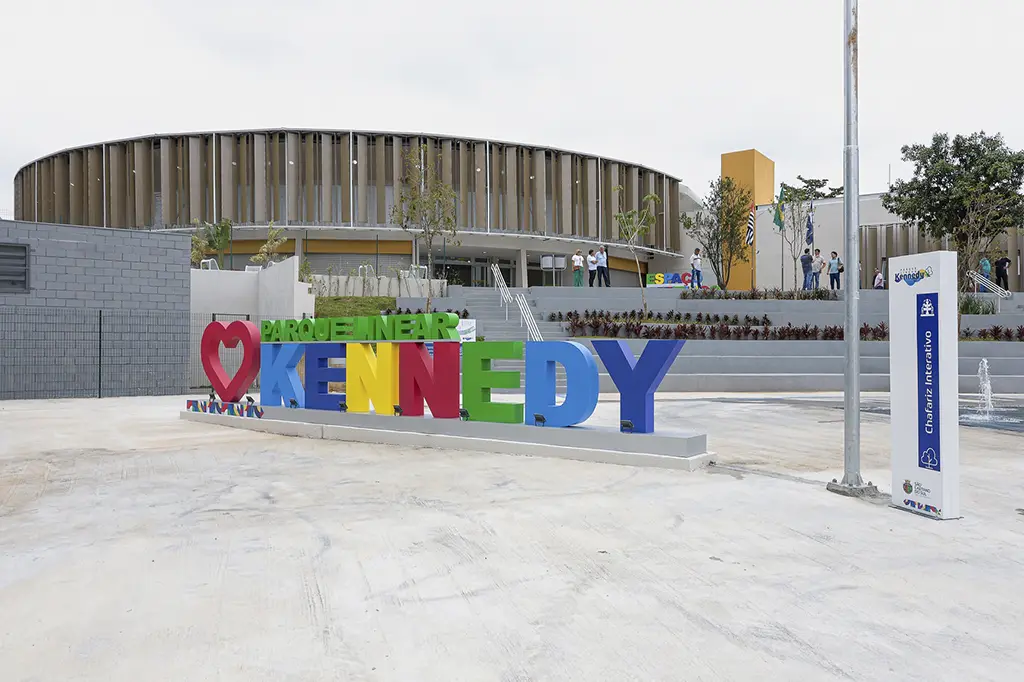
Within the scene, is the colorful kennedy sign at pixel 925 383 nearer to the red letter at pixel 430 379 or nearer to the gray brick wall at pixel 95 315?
the red letter at pixel 430 379

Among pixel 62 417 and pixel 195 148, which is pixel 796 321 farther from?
pixel 195 148

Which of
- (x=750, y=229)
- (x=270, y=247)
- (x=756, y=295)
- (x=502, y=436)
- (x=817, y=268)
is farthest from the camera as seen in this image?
(x=750, y=229)

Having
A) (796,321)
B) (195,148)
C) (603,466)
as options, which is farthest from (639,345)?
(195,148)

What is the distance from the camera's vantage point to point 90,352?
20844 millimetres

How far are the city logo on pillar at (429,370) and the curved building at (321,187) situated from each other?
25.0 meters

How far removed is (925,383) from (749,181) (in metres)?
38.1

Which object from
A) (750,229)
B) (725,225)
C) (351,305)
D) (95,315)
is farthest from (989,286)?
(95,315)

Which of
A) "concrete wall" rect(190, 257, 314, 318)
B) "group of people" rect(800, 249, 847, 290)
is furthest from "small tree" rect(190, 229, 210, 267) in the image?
"group of people" rect(800, 249, 847, 290)

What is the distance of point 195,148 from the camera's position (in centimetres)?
3900

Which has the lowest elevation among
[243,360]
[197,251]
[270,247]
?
[243,360]

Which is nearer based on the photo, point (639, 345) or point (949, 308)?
point (949, 308)

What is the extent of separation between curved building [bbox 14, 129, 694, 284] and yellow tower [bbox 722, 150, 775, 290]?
26.0ft

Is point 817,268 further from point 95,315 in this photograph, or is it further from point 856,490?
point 95,315

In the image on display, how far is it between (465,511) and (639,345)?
53.7 ft
